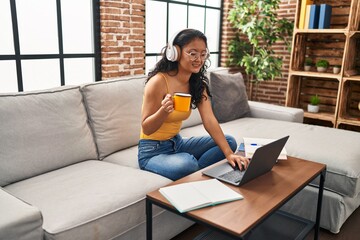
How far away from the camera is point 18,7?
2449mm

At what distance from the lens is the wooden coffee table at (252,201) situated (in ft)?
3.93

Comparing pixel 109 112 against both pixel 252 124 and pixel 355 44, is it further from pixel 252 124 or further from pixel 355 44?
pixel 355 44

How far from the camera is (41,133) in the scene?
6.11 ft

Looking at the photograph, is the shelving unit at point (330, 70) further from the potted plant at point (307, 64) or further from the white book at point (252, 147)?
the white book at point (252, 147)

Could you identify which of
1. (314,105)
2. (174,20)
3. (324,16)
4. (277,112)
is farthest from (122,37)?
(314,105)

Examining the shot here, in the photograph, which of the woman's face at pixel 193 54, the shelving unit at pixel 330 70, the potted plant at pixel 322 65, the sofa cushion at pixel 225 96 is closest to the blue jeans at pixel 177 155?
the woman's face at pixel 193 54

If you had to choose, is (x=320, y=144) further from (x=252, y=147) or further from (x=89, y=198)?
(x=89, y=198)

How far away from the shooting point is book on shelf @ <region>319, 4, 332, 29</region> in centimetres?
361

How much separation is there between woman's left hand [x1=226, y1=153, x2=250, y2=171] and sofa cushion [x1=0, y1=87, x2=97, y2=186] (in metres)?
0.89

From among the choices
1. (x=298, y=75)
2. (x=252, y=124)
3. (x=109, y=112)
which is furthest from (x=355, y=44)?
(x=109, y=112)

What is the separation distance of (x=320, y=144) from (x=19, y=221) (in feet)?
6.33

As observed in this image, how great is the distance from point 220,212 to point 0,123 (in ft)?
3.89

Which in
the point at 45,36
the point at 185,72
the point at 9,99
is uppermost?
the point at 45,36

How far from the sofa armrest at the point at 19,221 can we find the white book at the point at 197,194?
480 millimetres
